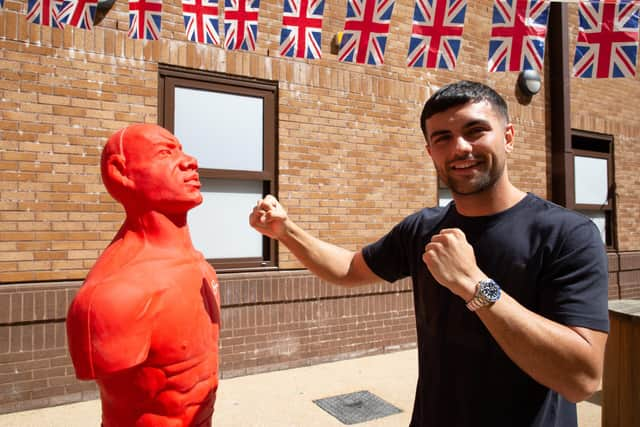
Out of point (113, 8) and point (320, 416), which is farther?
point (113, 8)

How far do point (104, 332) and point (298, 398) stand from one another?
325 cm

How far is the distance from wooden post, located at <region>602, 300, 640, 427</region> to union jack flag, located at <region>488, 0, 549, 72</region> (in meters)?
2.63

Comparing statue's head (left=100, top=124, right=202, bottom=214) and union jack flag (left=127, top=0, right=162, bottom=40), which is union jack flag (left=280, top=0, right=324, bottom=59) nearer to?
union jack flag (left=127, top=0, right=162, bottom=40)

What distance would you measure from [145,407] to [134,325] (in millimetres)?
373

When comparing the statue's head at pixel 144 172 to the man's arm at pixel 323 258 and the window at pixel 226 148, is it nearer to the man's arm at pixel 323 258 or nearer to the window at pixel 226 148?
the man's arm at pixel 323 258

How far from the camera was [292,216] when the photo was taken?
562cm

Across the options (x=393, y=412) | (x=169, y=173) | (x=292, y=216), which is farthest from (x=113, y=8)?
(x=393, y=412)

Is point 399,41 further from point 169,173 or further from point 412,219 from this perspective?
point 169,173

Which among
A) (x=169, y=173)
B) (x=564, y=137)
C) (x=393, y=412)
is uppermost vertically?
(x=564, y=137)

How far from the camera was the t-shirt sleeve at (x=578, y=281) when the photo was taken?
153 cm

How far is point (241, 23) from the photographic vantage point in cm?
434

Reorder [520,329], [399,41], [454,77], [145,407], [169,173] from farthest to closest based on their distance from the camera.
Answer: [454,77]
[399,41]
[169,173]
[145,407]
[520,329]

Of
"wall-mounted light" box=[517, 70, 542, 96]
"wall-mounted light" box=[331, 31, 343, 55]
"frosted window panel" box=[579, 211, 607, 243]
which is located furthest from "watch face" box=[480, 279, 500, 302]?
"frosted window panel" box=[579, 211, 607, 243]

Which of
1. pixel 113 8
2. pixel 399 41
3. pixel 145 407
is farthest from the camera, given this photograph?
pixel 399 41
